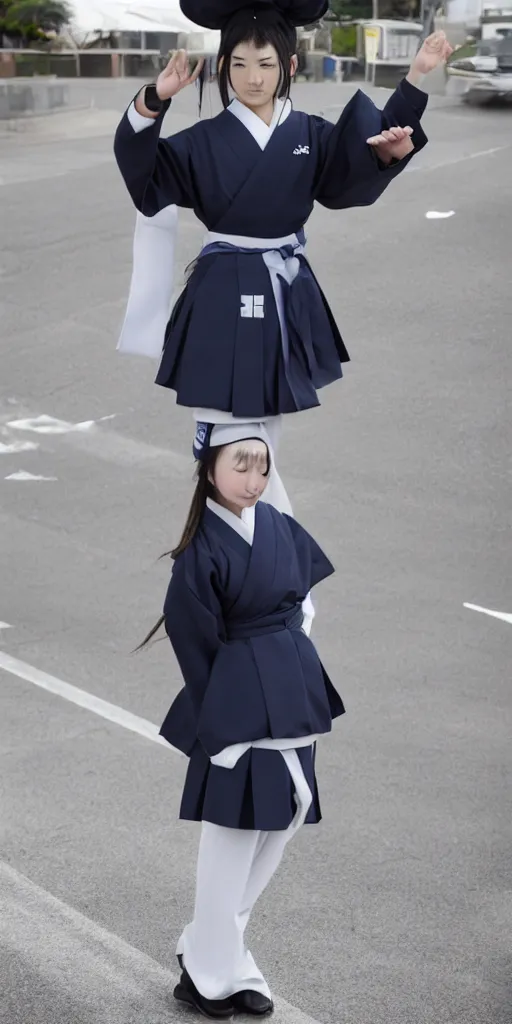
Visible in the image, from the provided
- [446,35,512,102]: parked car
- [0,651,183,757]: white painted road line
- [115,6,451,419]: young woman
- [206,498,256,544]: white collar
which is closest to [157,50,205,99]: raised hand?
[115,6,451,419]: young woman

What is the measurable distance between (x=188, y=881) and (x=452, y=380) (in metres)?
5.78

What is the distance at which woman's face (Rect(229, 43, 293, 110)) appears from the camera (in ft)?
10.4

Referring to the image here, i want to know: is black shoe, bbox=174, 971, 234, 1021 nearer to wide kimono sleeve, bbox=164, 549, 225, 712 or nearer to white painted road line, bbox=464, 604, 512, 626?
wide kimono sleeve, bbox=164, 549, 225, 712

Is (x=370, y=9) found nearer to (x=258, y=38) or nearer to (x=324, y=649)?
(x=258, y=38)

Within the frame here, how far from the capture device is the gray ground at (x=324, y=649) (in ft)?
12.3

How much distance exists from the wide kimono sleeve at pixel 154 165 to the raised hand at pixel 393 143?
408mm

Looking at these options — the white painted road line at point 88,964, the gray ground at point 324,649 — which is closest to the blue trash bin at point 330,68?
the gray ground at point 324,649

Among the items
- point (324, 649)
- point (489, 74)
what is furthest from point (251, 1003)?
point (489, 74)

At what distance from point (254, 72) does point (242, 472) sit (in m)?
0.86

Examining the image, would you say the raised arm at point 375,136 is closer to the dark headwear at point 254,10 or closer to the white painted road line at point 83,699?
the dark headwear at point 254,10

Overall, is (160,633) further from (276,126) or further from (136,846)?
(276,126)

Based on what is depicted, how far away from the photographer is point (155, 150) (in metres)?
3.12

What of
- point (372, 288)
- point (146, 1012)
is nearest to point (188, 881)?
point (146, 1012)

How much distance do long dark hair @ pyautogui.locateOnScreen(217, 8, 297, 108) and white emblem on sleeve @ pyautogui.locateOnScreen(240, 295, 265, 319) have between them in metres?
0.44
